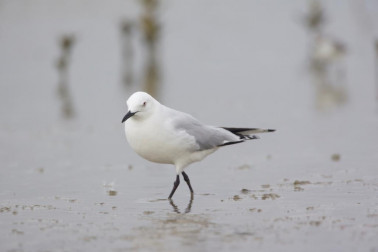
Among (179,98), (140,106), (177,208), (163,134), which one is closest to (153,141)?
(163,134)

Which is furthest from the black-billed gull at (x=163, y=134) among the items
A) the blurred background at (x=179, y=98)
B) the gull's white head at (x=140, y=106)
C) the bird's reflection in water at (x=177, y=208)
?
the blurred background at (x=179, y=98)

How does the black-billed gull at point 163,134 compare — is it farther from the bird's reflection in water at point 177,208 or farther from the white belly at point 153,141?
the bird's reflection in water at point 177,208

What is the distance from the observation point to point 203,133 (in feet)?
27.4

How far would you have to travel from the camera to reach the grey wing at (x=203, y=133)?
26.8ft

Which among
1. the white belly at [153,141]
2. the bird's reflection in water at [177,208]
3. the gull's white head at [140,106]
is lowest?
the bird's reflection in water at [177,208]

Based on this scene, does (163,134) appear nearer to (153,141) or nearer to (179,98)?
(153,141)

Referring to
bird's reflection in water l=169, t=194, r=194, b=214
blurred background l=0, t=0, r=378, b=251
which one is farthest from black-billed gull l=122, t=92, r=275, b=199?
blurred background l=0, t=0, r=378, b=251

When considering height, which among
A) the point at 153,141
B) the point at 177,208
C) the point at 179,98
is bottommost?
the point at 177,208

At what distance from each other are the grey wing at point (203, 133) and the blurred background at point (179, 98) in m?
0.51

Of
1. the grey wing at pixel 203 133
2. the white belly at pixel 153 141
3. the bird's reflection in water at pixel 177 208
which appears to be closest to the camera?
the bird's reflection in water at pixel 177 208

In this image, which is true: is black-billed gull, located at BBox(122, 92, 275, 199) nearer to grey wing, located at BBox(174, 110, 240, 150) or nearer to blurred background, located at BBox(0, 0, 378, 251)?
grey wing, located at BBox(174, 110, 240, 150)

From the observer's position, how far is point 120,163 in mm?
10328

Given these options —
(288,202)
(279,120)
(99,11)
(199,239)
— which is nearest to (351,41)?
(99,11)

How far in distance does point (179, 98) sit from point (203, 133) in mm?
8173
